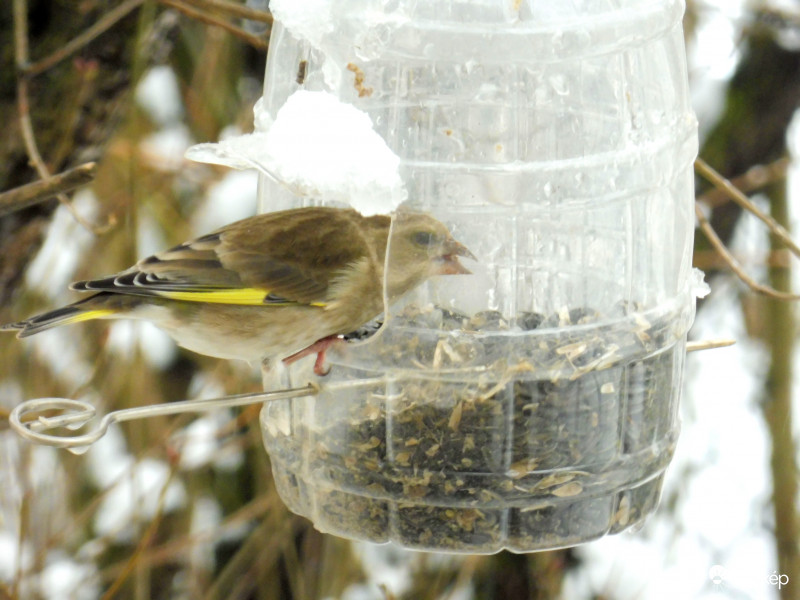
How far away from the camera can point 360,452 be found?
9.71 feet

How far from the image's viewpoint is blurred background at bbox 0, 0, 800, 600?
5.77 meters

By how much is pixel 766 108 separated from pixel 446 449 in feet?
14.0

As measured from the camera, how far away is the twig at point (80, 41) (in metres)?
3.63

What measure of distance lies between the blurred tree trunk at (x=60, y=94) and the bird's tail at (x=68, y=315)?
1.01 meters

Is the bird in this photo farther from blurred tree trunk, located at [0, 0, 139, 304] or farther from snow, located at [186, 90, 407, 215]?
blurred tree trunk, located at [0, 0, 139, 304]

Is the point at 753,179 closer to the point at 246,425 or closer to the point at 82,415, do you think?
the point at 246,425

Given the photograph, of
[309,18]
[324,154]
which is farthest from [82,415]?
[309,18]

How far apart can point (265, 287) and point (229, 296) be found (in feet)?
0.38

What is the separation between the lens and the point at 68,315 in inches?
121

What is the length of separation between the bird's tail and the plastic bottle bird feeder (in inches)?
27.2

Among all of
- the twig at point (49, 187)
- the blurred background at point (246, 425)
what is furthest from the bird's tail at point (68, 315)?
the blurred background at point (246, 425)

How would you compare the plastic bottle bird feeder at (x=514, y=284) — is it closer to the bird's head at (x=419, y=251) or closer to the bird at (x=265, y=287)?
the bird's head at (x=419, y=251)

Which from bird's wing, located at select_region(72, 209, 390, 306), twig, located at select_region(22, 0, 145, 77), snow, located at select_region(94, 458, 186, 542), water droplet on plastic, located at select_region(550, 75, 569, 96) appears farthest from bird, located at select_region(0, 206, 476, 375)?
snow, located at select_region(94, 458, 186, 542)

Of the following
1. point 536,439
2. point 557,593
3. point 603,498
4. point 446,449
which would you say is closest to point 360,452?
point 446,449
